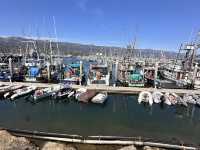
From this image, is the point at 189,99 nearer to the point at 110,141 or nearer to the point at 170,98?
the point at 170,98

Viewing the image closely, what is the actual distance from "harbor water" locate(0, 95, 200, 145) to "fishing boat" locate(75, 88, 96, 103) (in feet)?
4.14

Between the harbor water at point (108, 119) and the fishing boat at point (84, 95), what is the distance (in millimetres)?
1261

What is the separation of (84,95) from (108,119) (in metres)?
11.4

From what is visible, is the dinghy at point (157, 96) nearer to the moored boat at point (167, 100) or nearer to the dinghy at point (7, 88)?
the moored boat at point (167, 100)

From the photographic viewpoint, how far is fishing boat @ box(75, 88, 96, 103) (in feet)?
143

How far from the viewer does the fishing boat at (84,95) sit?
43572mm

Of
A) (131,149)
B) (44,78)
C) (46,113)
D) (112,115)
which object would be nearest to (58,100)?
(46,113)

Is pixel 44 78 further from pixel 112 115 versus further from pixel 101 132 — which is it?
pixel 101 132

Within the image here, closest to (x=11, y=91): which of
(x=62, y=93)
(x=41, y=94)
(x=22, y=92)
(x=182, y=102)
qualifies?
(x=22, y=92)

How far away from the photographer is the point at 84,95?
147 feet

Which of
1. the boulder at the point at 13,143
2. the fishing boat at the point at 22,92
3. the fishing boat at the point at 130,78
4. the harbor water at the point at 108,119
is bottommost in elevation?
the harbor water at the point at 108,119

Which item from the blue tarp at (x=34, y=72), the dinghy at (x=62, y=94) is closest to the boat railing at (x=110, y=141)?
the dinghy at (x=62, y=94)

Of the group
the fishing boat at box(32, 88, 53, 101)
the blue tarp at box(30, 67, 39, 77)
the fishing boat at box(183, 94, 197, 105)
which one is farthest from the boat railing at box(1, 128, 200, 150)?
the blue tarp at box(30, 67, 39, 77)

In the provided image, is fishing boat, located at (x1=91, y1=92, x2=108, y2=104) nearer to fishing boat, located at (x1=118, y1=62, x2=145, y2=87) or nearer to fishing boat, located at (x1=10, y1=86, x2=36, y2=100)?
fishing boat, located at (x1=118, y1=62, x2=145, y2=87)
